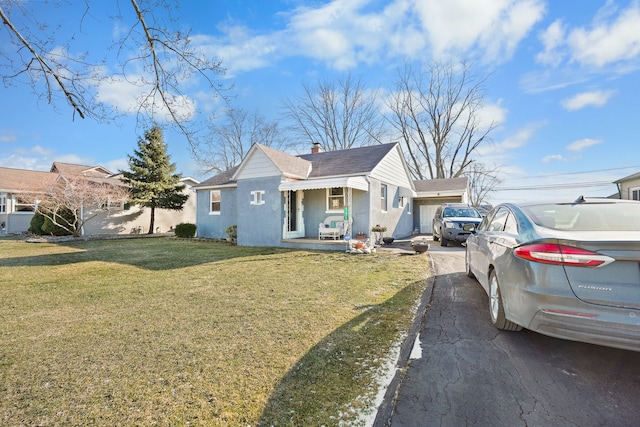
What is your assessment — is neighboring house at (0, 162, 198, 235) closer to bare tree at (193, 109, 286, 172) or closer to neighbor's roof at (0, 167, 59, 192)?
neighbor's roof at (0, 167, 59, 192)

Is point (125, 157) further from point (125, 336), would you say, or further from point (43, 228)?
point (125, 336)

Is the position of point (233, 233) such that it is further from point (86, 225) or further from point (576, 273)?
point (576, 273)

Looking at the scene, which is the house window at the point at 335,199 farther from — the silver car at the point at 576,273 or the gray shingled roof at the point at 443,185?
the gray shingled roof at the point at 443,185

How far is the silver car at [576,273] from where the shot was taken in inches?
93.1

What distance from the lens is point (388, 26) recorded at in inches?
477

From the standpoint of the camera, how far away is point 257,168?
44.1 feet

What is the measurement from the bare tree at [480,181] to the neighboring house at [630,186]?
46.0ft

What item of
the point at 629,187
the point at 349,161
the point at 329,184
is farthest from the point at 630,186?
the point at 329,184

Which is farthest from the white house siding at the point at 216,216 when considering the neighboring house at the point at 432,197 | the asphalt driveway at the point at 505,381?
the asphalt driveway at the point at 505,381


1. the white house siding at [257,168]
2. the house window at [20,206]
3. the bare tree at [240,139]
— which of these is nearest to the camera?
the white house siding at [257,168]

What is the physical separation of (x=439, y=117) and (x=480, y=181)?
9967 millimetres

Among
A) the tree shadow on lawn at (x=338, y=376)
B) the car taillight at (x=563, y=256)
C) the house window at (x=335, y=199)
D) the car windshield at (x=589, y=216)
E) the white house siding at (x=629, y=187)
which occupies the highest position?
the white house siding at (x=629, y=187)

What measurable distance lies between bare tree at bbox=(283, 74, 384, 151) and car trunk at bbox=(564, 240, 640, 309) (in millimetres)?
31679

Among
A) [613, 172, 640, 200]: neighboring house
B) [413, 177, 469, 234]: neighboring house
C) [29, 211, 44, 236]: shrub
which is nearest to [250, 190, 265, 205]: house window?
[413, 177, 469, 234]: neighboring house
